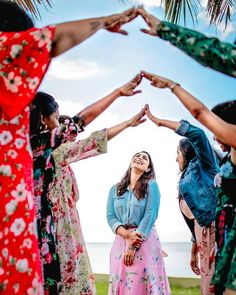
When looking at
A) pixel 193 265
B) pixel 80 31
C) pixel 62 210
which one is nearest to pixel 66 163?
→ pixel 62 210

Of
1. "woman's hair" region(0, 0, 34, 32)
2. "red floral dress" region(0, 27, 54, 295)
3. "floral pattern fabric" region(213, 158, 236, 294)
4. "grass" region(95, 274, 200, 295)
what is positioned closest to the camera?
"red floral dress" region(0, 27, 54, 295)

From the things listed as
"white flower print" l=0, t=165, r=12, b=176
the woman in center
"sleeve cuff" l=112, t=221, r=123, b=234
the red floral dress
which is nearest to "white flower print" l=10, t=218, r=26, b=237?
the red floral dress

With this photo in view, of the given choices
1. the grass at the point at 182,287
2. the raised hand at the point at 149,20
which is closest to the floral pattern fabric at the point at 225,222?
the raised hand at the point at 149,20

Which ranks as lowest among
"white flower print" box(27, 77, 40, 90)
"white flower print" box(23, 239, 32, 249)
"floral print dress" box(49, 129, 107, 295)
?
"floral print dress" box(49, 129, 107, 295)

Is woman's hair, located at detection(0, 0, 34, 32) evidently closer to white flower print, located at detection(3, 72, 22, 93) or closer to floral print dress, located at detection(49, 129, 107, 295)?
white flower print, located at detection(3, 72, 22, 93)

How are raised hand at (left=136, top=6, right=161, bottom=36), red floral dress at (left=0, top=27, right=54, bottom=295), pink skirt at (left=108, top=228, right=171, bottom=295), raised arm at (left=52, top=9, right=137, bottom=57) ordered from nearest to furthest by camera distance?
1. red floral dress at (left=0, top=27, right=54, bottom=295)
2. raised arm at (left=52, top=9, right=137, bottom=57)
3. raised hand at (left=136, top=6, right=161, bottom=36)
4. pink skirt at (left=108, top=228, right=171, bottom=295)

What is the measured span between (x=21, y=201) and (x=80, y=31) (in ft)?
1.89

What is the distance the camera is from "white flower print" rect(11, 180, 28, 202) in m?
1.78

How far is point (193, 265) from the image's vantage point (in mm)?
4637

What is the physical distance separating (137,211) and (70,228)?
4.78ft

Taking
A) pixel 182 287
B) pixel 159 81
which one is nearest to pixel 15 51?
pixel 159 81

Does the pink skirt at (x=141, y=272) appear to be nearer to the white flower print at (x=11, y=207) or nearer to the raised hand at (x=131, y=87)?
the raised hand at (x=131, y=87)

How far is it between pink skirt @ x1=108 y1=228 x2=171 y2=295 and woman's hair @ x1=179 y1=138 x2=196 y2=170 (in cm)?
100

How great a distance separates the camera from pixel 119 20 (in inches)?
87.0
